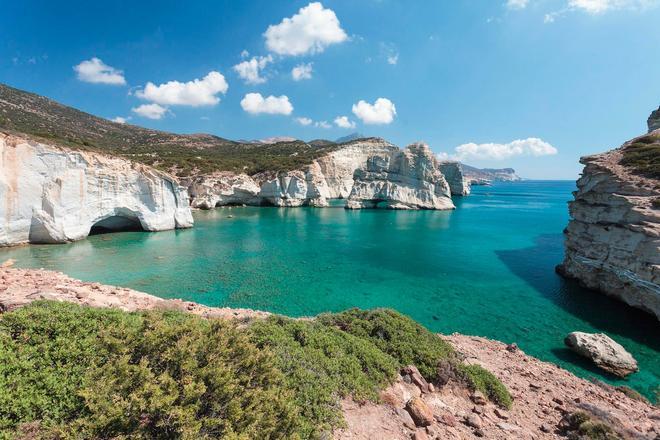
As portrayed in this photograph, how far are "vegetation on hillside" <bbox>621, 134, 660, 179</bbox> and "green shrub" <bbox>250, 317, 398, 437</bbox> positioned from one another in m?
22.5

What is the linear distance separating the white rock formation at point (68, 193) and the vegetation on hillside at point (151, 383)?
22804 millimetres

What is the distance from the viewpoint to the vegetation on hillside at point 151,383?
3.33 metres

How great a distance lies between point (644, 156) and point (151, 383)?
29.3 meters

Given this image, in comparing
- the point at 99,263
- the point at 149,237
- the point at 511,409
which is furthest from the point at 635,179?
the point at 149,237

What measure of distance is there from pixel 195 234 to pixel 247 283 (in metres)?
16.8

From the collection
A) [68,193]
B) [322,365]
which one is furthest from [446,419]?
[68,193]

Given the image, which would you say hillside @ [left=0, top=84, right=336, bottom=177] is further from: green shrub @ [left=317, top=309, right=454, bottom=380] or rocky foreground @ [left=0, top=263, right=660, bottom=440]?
green shrub @ [left=317, top=309, right=454, bottom=380]

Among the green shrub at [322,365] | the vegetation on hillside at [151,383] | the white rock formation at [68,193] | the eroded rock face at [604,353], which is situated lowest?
the eroded rock face at [604,353]

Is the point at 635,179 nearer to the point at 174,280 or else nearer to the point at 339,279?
the point at 339,279

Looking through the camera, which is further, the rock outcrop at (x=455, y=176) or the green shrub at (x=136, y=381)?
the rock outcrop at (x=455, y=176)

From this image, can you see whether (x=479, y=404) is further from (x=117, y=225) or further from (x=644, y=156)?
(x=117, y=225)

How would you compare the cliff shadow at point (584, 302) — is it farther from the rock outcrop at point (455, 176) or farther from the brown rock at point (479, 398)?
the rock outcrop at point (455, 176)

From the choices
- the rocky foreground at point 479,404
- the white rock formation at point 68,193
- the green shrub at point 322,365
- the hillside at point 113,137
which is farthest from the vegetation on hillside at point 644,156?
the hillside at point 113,137

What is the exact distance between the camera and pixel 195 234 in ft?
103
